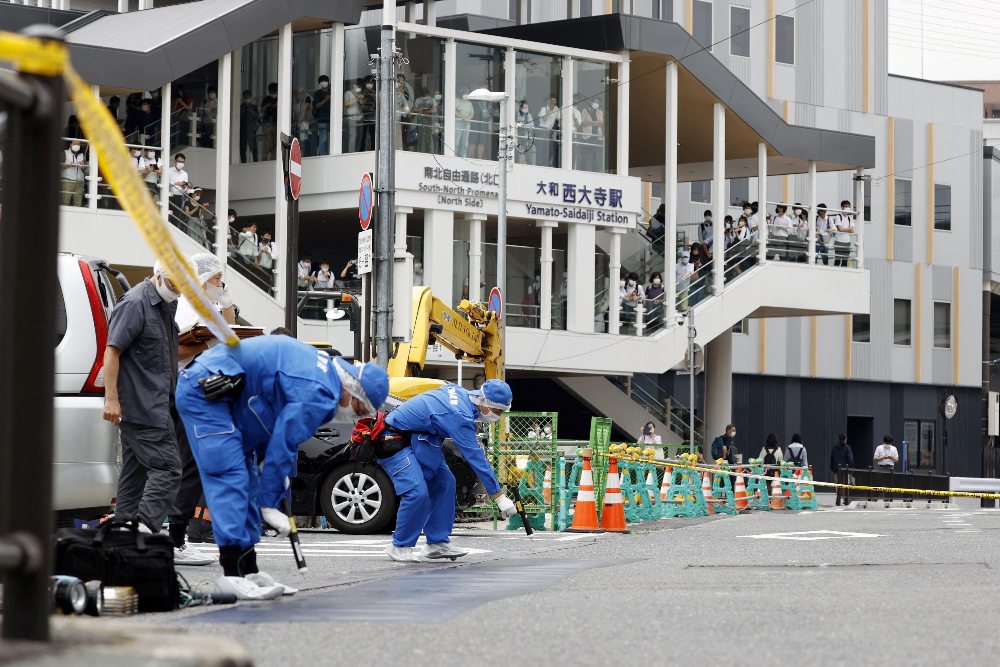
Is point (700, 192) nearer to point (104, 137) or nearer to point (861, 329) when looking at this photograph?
point (861, 329)

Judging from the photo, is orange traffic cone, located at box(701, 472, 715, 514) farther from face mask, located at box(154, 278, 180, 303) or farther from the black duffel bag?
the black duffel bag

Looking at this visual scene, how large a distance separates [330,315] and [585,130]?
17089 millimetres

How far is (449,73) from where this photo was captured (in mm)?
33719

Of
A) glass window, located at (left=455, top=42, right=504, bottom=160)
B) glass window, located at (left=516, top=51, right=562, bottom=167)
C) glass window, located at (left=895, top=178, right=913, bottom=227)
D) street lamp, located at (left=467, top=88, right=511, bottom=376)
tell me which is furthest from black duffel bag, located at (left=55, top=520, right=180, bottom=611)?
glass window, located at (left=895, top=178, right=913, bottom=227)

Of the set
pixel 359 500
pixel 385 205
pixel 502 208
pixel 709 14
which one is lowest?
pixel 359 500

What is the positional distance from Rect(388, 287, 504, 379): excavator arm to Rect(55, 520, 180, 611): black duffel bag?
39.1ft

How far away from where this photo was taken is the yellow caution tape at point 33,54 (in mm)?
4043

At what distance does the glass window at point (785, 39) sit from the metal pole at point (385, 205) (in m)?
37.5

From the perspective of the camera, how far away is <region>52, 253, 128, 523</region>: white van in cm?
995

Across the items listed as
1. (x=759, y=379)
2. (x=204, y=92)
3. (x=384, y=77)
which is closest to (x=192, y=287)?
(x=384, y=77)

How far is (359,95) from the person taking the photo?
33125mm

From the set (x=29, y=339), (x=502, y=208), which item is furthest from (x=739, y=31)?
(x=29, y=339)

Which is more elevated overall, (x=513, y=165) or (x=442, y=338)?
(x=513, y=165)

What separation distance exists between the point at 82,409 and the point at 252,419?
2.27 m
